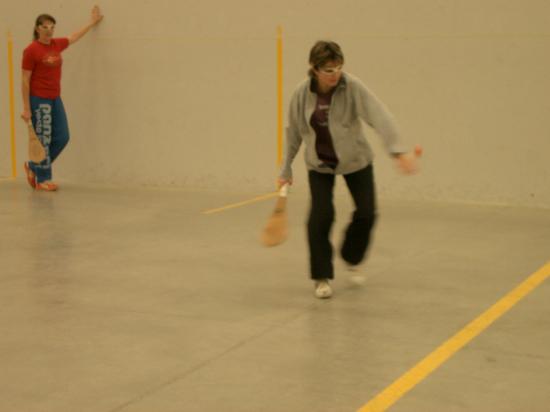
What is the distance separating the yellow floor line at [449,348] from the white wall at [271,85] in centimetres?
315

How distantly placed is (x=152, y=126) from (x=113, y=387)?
715 centimetres

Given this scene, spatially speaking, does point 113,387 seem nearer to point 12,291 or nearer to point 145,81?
point 12,291

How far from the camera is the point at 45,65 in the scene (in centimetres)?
1087

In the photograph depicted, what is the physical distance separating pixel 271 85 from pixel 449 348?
6.09 meters

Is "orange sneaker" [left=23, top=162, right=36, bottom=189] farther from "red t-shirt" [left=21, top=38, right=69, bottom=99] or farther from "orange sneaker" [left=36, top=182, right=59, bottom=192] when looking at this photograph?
"red t-shirt" [left=21, top=38, right=69, bottom=99]

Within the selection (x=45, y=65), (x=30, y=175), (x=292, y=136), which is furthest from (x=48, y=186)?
(x=292, y=136)

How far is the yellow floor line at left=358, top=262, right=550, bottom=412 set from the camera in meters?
4.33

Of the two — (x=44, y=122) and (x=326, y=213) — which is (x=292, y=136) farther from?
(x=44, y=122)

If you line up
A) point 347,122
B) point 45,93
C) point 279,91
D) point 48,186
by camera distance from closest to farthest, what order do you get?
point 347,122 < point 279,91 < point 45,93 < point 48,186

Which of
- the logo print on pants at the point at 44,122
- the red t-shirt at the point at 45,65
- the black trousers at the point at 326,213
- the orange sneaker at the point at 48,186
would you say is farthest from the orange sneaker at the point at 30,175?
the black trousers at the point at 326,213

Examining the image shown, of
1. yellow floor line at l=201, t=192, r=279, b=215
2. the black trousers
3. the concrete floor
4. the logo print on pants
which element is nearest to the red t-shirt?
the logo print on pants

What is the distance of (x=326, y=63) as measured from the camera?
18.7 ft

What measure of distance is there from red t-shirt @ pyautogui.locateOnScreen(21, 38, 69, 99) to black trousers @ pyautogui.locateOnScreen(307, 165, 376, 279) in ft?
18.3

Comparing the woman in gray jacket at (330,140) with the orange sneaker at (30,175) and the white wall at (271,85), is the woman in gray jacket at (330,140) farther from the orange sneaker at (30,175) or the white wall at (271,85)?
the orange sneaker at (30,175)
